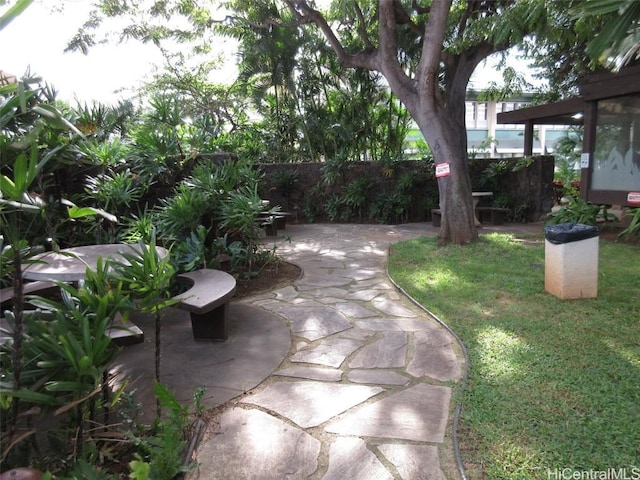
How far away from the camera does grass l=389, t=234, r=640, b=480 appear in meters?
2.03

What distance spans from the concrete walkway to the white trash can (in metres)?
1.38

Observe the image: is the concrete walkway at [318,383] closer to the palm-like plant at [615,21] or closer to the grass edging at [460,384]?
the grass edging at [460,384]

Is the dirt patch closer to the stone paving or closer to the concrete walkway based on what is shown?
the concrete walkway

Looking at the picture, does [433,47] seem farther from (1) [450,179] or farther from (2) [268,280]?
(2) [268,280]

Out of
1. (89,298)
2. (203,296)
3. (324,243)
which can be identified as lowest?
(324,243)

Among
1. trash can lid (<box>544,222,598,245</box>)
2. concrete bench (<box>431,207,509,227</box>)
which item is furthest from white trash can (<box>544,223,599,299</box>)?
concrete bench (<box>431,207,509,227</box>)

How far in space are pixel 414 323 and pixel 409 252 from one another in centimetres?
295

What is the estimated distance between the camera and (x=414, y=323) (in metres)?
3.87

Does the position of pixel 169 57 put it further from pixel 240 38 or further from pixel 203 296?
pixel 203 296

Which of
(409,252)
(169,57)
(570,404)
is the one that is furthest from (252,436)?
(169,57)

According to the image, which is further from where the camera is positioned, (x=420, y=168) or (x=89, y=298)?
(x=420, y=168)

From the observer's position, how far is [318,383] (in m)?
2.83

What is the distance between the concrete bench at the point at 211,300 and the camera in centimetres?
321

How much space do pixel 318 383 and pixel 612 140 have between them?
23.2 ft
